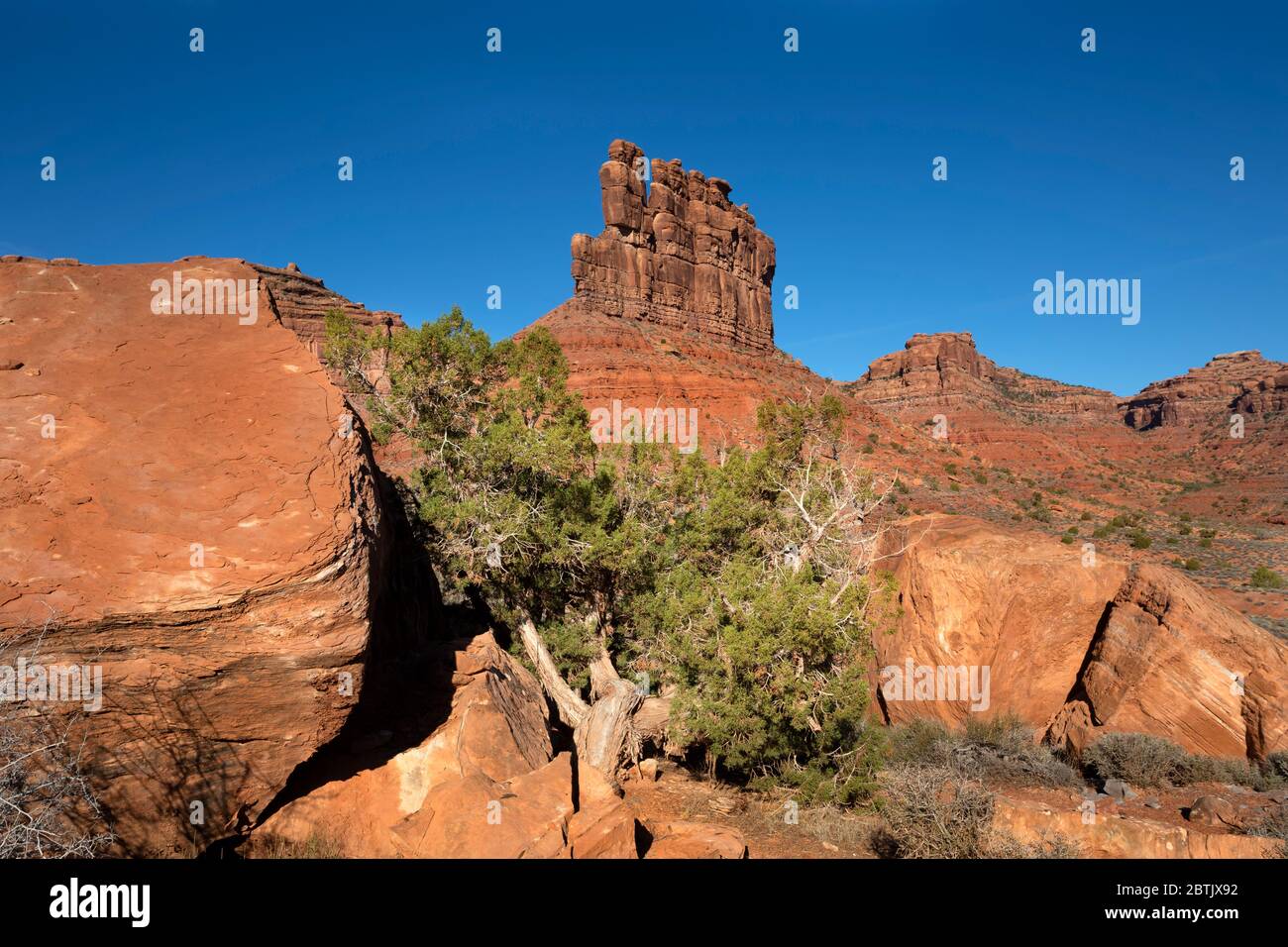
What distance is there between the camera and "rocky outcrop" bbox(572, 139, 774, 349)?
72062 millimetres

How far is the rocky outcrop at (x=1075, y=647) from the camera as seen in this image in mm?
8906

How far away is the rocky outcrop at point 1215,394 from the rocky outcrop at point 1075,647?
4343 inches

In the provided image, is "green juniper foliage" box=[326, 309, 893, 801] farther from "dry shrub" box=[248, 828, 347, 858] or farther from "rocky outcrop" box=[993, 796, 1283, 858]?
"dry shrub" box=[248, 828, 347, 858]

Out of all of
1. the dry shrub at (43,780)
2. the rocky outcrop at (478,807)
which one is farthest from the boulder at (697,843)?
the dry shrub at (43,780)

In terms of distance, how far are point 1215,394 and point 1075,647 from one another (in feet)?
437

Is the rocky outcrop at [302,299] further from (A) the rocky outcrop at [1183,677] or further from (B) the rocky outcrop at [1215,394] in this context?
(B) the rocky outcrop at [1215,394]

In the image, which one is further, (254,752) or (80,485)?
(254,752)

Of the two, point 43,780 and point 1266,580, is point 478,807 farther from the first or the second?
point 1266,580

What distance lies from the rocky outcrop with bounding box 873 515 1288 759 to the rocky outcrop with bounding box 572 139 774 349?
6361 cm

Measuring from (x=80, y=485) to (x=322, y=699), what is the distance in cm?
265
